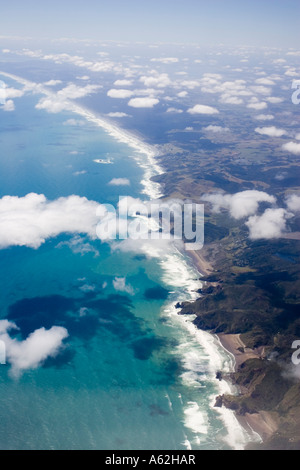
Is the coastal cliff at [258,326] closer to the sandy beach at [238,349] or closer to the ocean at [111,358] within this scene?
the sandy beach at [238,349]

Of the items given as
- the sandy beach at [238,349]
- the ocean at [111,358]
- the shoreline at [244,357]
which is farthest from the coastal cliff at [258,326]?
the ocean at [111,358]

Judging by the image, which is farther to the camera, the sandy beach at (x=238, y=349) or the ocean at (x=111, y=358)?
the sandy beach at (x=238, y=349)

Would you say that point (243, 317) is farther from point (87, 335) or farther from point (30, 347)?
point (30, 347)

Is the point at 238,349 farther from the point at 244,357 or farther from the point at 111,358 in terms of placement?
the point at 111,358

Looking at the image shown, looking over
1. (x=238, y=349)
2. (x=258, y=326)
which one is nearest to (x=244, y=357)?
(x=238, y=349)

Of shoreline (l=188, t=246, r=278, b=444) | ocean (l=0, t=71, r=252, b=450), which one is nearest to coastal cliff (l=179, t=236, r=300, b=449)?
shoreline (l=188, t=246, r=278, b=444)

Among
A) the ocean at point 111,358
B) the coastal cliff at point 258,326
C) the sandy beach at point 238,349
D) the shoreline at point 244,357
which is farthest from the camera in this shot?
the sandy beach at point 238,349

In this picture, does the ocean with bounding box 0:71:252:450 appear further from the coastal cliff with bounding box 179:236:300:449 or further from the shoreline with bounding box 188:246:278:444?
the coastal cliff with bounding box 179:236:300:449

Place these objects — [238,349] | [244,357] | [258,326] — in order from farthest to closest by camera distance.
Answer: [258,326] < [238,349] < [244,357]
